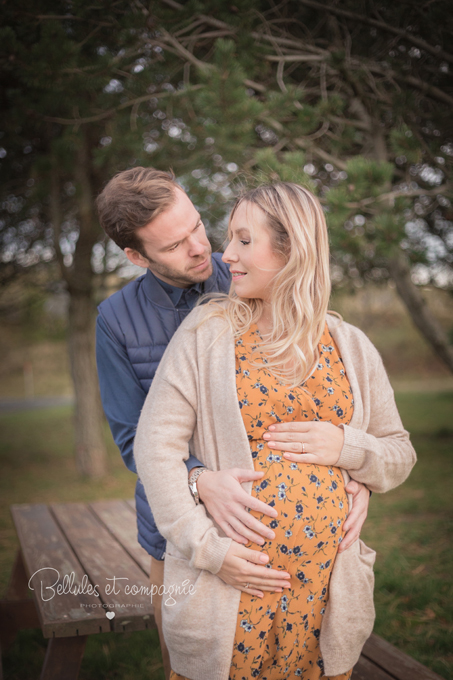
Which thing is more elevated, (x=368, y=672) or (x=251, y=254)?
(x=251, y=254)

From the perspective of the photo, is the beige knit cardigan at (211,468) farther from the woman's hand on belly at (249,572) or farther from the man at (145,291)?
the man at (145,291)

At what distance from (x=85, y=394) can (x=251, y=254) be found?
523 centimetres

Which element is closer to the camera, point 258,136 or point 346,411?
point 346,411

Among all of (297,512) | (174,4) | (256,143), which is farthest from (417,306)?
(297,512)

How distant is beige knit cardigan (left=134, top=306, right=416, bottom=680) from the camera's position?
58.8 inches

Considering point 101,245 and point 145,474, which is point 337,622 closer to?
point 145,474

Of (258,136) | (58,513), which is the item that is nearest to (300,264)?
(58,513)

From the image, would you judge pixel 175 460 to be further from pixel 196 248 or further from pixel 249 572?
pixel 196 248

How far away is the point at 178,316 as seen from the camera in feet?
6.50

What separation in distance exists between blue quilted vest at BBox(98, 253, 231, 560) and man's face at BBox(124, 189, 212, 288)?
107mm

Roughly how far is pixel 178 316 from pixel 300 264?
0.56 meters

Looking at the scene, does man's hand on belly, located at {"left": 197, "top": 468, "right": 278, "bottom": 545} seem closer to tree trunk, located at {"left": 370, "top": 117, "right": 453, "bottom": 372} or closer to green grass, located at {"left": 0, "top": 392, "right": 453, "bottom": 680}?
green grass, located at {"left": 0, "top": 392, "right": 453, "bottom": 680}

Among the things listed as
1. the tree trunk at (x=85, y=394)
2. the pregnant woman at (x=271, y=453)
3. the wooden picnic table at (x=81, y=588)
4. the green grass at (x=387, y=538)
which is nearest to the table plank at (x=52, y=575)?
the wooden picnic table at (x=81, y=588)

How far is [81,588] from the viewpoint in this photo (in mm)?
2232
